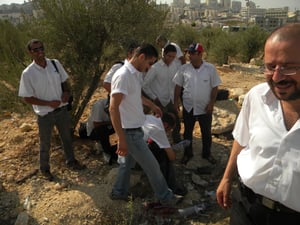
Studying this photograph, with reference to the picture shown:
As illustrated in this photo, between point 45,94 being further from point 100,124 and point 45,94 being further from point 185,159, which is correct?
A: point 185,159

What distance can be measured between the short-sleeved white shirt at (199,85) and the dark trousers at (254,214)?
7.86ft

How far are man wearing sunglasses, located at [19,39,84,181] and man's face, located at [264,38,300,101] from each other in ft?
9.80

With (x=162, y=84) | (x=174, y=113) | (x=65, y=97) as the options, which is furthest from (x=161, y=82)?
(x=65, y=97)

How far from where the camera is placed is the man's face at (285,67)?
5.50ft

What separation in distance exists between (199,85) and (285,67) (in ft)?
9.10

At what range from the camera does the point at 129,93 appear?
10.6ft

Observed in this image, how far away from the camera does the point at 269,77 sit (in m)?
1.76

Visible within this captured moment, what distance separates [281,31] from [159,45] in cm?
402

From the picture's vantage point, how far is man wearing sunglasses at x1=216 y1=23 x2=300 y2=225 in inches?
66.7

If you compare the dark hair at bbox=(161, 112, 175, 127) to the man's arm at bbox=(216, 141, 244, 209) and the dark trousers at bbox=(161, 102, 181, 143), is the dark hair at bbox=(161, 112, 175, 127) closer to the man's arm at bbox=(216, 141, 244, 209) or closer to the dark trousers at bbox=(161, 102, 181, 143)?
the dark trousers at bbox=(161, 102, 181, 143)

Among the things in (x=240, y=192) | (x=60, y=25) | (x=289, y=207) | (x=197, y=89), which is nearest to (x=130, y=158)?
(x=197, y=89)

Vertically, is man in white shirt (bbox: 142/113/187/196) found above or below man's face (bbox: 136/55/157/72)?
below

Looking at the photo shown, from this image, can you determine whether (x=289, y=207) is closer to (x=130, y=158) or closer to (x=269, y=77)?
(x=269, y=77)

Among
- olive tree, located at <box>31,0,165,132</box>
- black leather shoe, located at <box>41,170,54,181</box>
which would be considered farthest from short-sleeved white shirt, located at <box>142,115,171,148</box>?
olive tree, located at <box>31,0,165,132</box>
